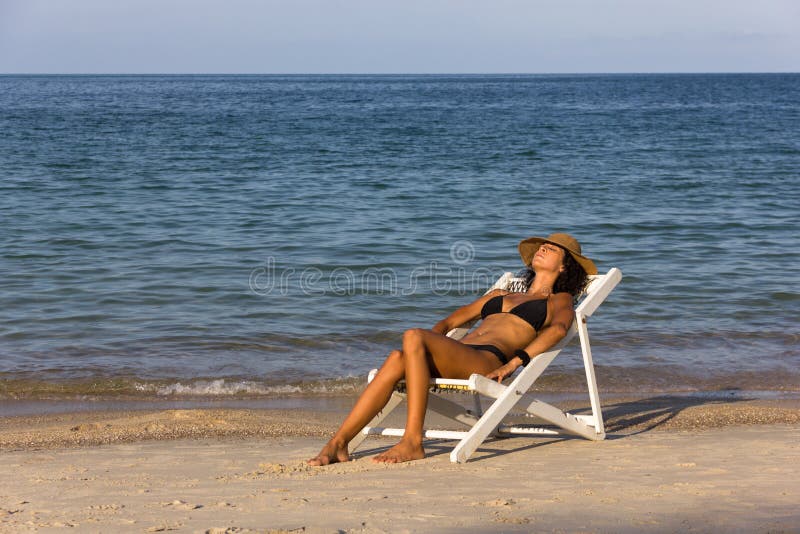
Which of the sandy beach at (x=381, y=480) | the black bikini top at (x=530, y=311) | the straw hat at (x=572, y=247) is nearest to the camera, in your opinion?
the sandy beach at (x=381, y=480)

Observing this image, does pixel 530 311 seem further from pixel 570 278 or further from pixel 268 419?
pixel 268 419

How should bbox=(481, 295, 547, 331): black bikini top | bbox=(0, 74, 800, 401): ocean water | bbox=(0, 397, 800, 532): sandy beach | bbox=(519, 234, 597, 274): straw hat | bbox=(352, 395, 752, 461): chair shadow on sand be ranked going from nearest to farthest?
1. bbox=(0, 397, 800, 532): sandy beach
2. bbox=(352, 395, 752, 461): chair shadow on sand
3. bbox=(481, 295, 547, 331): black bikini top
4. bbox=(519, 234, 597, 274): straw hat
5. bbox=(0, 74, 800, 401): ocean water

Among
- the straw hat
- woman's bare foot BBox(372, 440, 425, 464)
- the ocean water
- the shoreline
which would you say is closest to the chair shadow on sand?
the shoreline

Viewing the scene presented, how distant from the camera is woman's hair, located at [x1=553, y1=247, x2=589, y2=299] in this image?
5.21 m

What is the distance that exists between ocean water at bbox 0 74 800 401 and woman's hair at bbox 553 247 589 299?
1.74 metres

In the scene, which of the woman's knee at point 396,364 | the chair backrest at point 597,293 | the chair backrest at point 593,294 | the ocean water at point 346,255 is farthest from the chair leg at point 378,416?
the ocean water at point 346,255

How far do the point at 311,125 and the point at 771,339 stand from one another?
27.0 metres

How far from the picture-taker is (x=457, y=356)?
454cm

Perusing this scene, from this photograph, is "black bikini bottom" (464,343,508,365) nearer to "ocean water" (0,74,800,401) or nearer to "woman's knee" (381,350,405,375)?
"woman's knee" (381,350,405,375)

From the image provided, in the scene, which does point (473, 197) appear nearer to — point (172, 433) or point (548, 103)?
point (172, 433)

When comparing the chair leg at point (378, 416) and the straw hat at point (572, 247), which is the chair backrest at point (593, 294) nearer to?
the straw hat at point (572, 247)

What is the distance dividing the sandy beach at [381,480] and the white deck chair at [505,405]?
0.10m

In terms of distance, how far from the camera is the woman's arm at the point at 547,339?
4.65 meters

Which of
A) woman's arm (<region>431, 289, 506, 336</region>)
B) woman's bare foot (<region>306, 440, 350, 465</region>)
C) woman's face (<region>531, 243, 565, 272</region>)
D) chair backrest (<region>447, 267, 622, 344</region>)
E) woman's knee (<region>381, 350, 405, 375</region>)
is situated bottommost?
woman's bare foot (<region>306, 440, 350, 465</region>)
